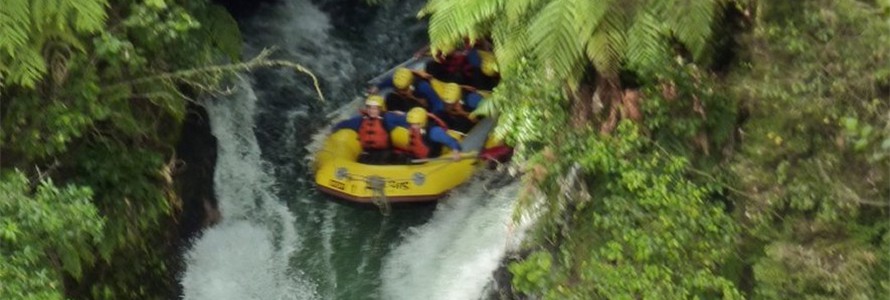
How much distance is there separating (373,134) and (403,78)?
0.83 metres

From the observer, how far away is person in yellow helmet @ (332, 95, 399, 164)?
26.1ft

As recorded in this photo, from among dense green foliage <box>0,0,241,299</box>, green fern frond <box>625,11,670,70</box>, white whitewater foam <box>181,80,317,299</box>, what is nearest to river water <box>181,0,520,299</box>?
white whitewater foam <box>181,80,317,299</box>

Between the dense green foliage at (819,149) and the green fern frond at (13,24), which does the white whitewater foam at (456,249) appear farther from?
the green fern frond at (13,24)

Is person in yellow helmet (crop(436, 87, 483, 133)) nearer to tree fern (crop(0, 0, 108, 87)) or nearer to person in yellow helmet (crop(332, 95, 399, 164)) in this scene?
person in yellow helmet (crop(332, 95, 399, 164))

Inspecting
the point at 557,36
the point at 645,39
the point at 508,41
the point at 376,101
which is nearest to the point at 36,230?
the point at 508,41

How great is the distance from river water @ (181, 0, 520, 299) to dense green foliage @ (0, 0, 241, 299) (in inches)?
29.0

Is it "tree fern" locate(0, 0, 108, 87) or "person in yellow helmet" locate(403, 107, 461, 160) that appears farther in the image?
"person in yellow helmet" locate(403, 107, 461, 160)

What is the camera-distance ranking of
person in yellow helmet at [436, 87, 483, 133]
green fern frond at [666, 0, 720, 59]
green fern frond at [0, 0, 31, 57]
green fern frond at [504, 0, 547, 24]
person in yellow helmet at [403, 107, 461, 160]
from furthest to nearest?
person in yellow helmet at [436, 87, 483, 133], person in yellow helmet at [403, 107, 461, 160], green fern frond at [504, 0, 547, 24], green fern frond at [0, 0, 31, 57], green fern frond at [666, 0, 720, 59]

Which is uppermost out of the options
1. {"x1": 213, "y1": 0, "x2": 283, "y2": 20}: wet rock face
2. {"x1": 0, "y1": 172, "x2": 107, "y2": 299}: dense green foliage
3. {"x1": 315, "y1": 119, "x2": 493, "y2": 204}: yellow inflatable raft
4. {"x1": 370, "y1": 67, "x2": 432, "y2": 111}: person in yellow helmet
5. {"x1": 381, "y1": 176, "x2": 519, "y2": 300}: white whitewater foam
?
{"x1": 0, "y1": 172, "x2": 107, "y2": 299}: dense green foliage

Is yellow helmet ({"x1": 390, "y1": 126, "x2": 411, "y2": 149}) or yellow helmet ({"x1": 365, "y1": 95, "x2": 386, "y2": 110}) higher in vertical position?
yellow helmet ({"x1": 365, "y1": 95, "x2": 386, "y2": 110})

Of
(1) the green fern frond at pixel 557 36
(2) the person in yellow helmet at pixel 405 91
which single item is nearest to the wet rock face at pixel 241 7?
(2) the person in yellow helmet at pixel 405 91

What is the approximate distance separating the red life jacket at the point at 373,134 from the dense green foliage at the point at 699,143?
2.97 metres

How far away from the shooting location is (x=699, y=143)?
460 cm

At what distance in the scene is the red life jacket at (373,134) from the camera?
7.95m
